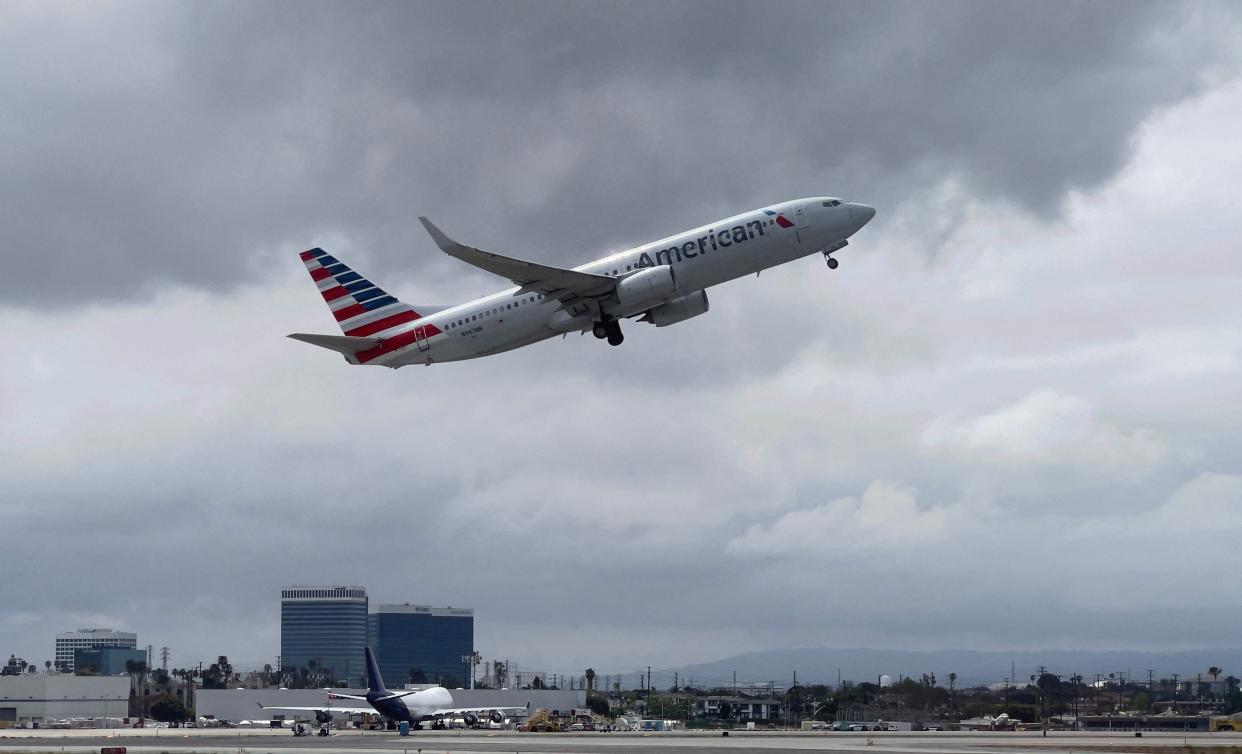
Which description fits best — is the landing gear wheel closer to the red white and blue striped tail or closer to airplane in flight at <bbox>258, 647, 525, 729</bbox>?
the red white and blue striped tail

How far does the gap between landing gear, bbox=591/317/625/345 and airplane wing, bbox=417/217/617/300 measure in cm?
239

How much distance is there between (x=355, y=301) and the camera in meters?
97.6

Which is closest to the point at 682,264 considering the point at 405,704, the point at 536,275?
the point at 536,275

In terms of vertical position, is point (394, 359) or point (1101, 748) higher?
point (394, 359)

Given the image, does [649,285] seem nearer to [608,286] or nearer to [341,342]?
[608,286]

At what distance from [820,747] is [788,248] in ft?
99.9

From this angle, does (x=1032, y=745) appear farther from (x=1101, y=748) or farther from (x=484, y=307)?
(x=484, y=307)

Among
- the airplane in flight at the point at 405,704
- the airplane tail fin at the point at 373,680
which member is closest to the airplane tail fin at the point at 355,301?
the airplane in flight at the point at 405,704

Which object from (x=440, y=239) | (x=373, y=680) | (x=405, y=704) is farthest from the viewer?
(x=373, y=680)

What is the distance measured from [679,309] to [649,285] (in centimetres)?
390

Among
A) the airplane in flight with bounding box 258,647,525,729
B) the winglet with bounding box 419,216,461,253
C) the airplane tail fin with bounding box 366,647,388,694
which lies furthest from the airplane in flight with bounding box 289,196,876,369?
the airplane tail fin with bounding box 366,647,388,694

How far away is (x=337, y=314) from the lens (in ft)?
322

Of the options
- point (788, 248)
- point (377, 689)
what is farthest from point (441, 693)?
point (788, 248)

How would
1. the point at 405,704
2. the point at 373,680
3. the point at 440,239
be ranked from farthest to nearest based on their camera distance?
the point at 373,680 < the point at 405,704 < the point at 440,239
